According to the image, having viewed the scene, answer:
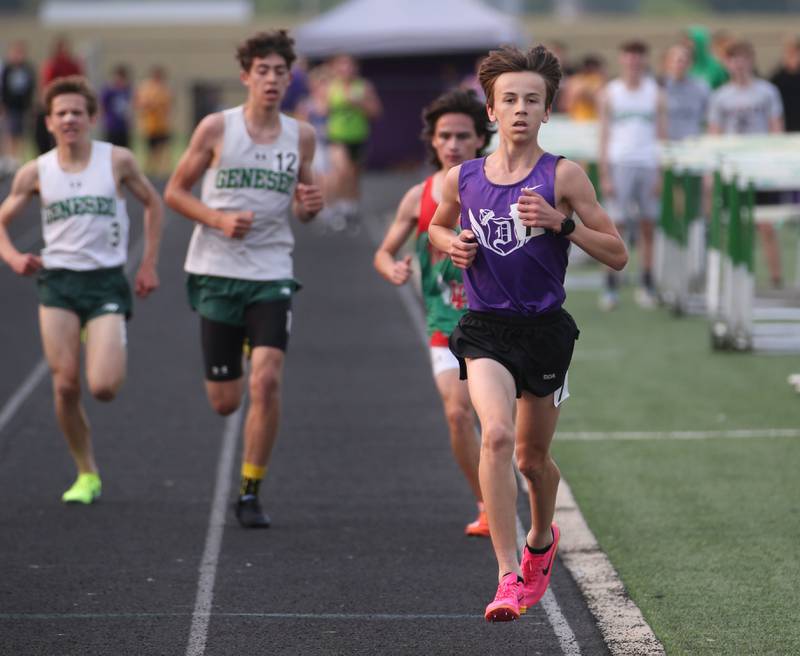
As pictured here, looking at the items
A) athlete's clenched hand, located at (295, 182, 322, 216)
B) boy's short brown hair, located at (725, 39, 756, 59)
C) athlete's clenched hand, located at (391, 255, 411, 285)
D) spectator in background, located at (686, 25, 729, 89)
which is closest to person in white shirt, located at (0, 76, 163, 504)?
athlete's clenched hand, located at (295, 182, 322, 216)

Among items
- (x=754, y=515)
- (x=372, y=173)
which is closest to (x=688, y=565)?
(x=754, y=515)

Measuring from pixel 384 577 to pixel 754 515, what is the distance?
1.94 metres

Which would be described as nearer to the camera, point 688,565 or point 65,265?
point 688,565

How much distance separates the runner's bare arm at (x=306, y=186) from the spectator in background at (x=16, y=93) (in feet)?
79.1

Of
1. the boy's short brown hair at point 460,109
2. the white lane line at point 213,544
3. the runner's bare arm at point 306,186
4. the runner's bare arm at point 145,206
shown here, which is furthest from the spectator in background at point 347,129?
the boy's short brown hair at point 460,109

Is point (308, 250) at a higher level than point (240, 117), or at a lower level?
lower

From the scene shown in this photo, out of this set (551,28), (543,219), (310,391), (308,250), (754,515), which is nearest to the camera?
(543,219)

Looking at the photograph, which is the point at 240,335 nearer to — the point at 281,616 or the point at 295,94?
the point at 281,616

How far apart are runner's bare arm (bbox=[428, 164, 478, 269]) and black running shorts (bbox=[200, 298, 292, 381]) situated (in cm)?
181

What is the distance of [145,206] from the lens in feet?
27.7

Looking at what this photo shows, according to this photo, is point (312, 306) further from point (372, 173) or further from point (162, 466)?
point (372, 173)

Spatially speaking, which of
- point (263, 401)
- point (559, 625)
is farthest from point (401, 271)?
point (559, 625)

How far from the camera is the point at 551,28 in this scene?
150ft

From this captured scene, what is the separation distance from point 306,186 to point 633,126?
7.91m
